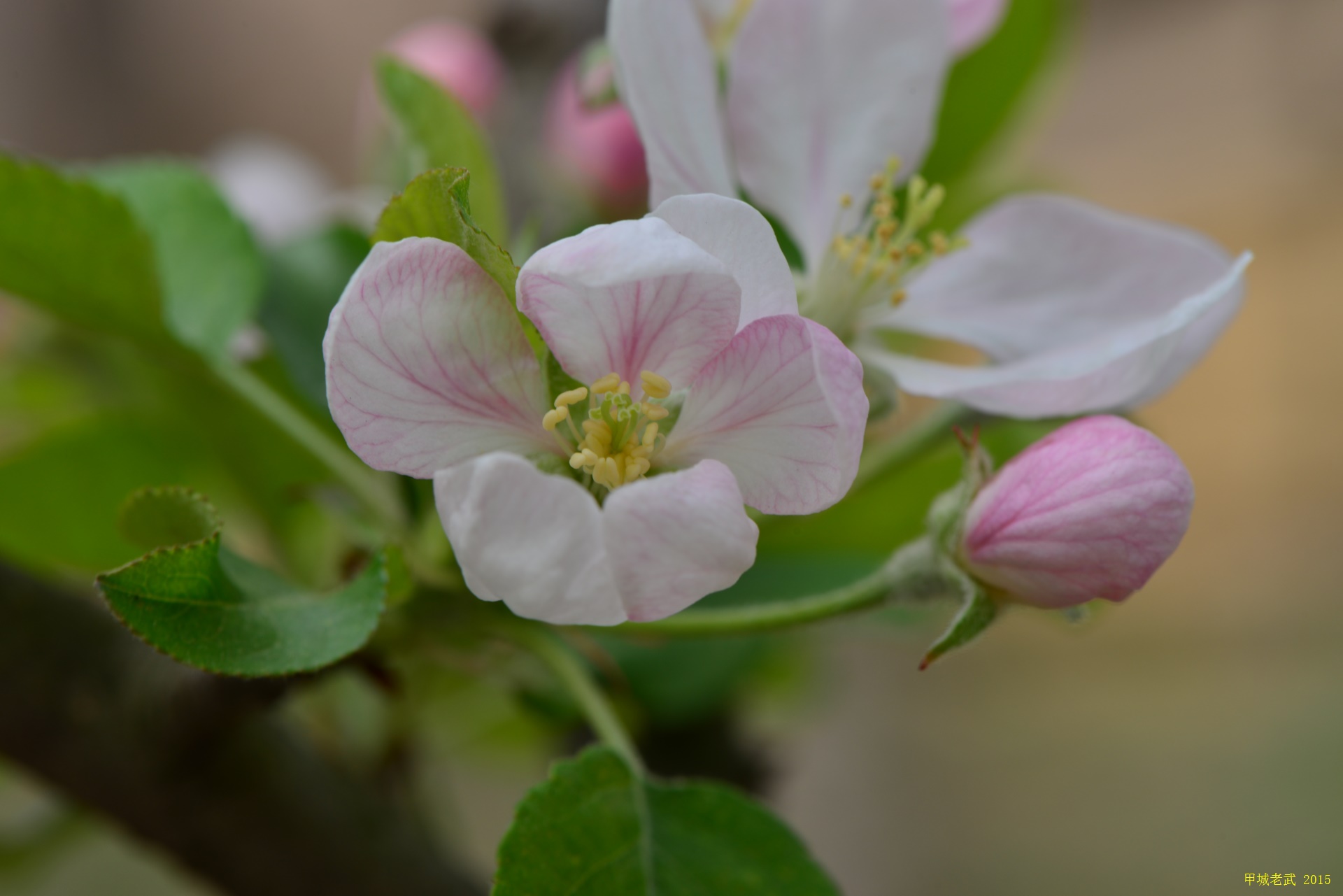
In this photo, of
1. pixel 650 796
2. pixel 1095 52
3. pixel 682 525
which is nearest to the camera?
pixel 682 525

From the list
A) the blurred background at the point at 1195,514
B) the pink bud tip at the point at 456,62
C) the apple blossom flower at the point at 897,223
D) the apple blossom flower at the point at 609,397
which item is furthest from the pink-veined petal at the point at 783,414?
the blurred background at the point at 1195,514

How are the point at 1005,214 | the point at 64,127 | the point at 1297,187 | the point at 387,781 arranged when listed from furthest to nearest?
1. the point at 1297,187
2. the point at 64,127
3. the point at 387,781
4. the point at 1005,214

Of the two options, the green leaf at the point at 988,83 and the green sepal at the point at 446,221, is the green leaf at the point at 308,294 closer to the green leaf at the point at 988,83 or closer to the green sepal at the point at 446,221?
the green sepal at the point at 446,221

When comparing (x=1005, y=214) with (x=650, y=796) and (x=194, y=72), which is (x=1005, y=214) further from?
(x=194, y=72)

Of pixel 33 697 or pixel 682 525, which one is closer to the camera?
pixel 682 525

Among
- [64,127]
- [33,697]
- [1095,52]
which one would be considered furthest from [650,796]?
[1095,52]

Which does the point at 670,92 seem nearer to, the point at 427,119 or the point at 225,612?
the point at 427,119

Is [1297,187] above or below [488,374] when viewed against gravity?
below

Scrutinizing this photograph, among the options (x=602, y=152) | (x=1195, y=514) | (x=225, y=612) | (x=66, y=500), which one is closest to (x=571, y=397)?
(x=225, y=612)

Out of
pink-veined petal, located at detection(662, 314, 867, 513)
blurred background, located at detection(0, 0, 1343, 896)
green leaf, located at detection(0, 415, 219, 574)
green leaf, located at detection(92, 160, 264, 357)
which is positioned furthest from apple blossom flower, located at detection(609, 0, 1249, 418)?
blurred background, located at detection(0, 0, 1343, 896)
